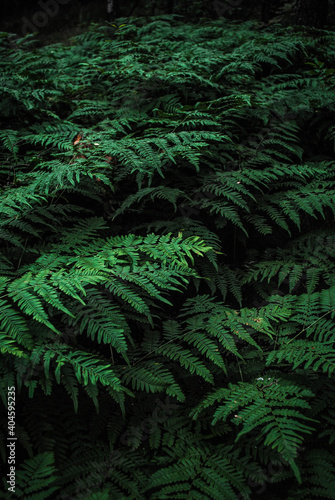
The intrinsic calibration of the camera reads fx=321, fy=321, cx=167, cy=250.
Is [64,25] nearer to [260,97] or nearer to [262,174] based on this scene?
[260,97]

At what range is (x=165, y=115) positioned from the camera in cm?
322

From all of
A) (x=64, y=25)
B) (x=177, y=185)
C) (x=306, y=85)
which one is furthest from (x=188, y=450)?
(x=64, y=25)

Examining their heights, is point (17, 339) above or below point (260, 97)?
below

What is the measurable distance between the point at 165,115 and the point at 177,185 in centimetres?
75

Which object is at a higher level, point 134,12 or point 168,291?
point 134,12

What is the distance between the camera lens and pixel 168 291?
271 cm

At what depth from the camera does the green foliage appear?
66.6 inches

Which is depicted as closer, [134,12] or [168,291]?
[168,291]

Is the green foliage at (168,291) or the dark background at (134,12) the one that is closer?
the green foliage at (168,291)

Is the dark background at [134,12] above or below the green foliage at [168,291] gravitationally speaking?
above

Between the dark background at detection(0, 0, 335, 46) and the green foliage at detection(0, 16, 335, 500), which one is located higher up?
the dark background at detection(0, 0, 335, 46)

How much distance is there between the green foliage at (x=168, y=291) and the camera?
5.55 feet

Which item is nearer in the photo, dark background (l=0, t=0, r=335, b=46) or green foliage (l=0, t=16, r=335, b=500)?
green foliage (l=0, t=16, r=335, b=500)

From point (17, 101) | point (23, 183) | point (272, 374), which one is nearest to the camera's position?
point (272, 374)
